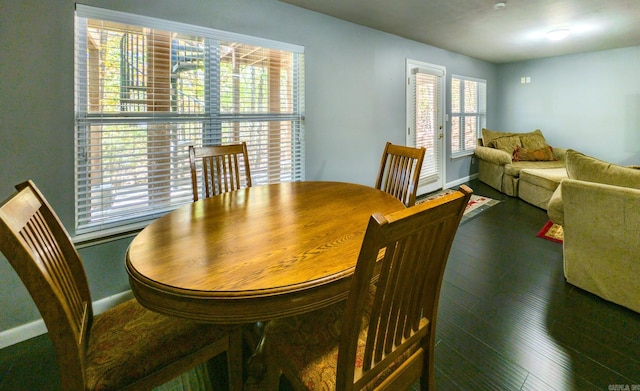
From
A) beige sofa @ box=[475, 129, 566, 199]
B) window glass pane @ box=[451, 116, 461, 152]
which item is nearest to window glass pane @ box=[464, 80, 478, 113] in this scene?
window glass pane @ box=[451, 116, 461, 152]

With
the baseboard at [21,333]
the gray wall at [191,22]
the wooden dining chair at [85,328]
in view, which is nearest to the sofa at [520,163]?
the gray wall at [191,22]

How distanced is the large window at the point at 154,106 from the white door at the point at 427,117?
217 centimetres

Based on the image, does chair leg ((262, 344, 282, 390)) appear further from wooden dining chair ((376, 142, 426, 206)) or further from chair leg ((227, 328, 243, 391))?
wooden dining chair ((376, 142, 426, 206))

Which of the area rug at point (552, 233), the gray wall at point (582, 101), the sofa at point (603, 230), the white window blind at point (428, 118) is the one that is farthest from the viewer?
the gray wall at point (582, 101)

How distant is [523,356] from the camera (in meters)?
1.47

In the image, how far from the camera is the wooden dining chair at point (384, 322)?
643mm

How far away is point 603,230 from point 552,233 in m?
1.39

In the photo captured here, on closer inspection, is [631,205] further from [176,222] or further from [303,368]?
[176,222]

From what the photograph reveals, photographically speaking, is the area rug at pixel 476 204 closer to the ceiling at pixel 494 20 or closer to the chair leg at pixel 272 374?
the ceiling at pixel 494 20

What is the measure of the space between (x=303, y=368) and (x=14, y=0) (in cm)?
234

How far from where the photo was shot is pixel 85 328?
36.7 inches

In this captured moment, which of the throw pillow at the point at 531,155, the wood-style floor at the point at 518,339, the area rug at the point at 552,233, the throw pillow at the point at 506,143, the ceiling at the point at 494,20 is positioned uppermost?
the ceiling at the point at 494,20

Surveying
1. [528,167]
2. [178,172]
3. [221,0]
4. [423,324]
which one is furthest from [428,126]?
[423,324]

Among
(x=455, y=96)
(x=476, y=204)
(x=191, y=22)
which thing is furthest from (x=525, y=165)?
(x=191, y=22)
